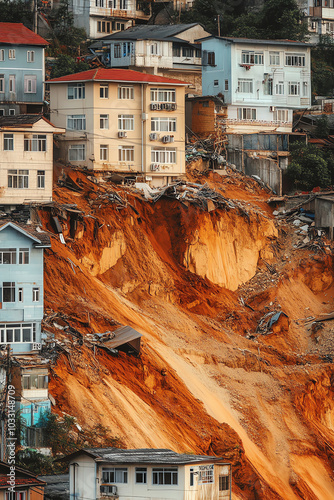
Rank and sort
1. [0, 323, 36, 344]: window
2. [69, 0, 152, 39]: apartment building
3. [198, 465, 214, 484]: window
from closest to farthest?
[198, 465, 214, 484]: window, [0, 323, 36, 344]: window, [69, 0, 152, 39]: apartment building

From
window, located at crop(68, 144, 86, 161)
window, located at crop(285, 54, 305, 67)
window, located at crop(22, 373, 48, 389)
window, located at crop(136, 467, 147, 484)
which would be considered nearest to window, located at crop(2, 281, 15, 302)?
window, located at crop(22, 373, 48, 389)

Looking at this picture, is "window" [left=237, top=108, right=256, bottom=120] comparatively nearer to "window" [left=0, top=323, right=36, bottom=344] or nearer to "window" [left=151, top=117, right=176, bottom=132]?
"window" [left=151, top=117, right=176, bottom=132]

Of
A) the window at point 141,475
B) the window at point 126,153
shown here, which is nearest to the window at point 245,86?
the window at point 126,153

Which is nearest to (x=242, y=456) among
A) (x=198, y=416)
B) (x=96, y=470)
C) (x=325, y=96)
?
(x=198, y=416)

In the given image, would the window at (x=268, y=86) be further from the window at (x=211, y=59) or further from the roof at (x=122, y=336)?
the roof at (x=122, y=336)

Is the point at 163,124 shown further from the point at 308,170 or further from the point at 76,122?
the point at 308,170

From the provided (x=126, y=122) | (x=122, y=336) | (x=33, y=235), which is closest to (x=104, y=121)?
(x=126, y=122)

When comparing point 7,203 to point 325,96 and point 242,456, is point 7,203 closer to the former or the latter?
point 242,456
